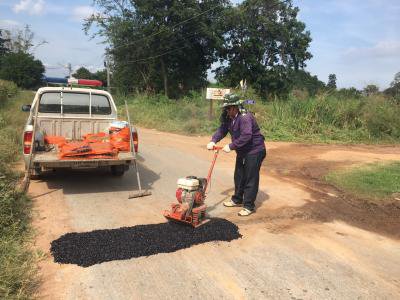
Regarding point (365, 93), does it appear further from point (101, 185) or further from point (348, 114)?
point (101, 185)

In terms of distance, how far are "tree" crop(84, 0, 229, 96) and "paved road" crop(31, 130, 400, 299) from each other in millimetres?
25495

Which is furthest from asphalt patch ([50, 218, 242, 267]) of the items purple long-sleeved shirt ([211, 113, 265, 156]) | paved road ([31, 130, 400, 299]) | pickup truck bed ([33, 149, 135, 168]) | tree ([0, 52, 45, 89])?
tree ([0, 52, 45, 89])

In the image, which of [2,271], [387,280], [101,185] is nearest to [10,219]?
[2,271]

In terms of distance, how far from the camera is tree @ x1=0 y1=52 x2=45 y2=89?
56.4 m

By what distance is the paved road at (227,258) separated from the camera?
12.4 feet

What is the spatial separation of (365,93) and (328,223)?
1444cm

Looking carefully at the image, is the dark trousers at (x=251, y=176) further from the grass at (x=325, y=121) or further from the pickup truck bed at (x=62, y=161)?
the grass at (x=325, y=121)

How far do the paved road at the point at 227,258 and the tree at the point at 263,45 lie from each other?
30034 mm

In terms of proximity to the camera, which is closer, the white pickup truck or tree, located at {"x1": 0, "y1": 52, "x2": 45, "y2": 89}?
the white pickup truck

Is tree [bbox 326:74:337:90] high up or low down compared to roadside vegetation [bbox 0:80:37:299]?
up

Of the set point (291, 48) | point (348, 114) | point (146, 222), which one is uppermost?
point (291, 48)

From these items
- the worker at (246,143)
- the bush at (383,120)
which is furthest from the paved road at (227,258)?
the bush at (383,120)

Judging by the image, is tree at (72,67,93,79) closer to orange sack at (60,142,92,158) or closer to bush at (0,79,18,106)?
bush at (0,79,18,106)

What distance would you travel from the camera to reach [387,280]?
411cm
